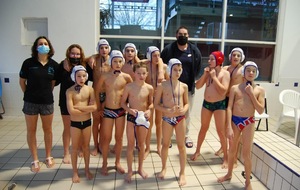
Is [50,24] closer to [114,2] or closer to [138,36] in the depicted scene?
[114,2]

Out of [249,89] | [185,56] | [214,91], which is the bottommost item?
[214,91]

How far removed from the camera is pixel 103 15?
523 centimetres

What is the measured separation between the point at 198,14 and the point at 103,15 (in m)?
2.16

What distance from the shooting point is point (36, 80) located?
8.99 feet

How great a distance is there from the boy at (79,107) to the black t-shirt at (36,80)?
0.42 meters

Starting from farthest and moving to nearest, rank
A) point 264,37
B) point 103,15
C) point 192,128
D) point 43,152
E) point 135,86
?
1. point 264,37
2. point 103,15
3. point 192,128
4. point 43,152
5. point 135,86

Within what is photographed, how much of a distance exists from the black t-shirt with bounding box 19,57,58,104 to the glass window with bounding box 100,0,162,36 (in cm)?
Result: 270

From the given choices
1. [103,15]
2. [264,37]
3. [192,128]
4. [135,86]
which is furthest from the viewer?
[264,37]

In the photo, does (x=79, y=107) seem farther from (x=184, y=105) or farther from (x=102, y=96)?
(x=184, y=105)

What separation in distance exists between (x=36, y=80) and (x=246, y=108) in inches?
92.0

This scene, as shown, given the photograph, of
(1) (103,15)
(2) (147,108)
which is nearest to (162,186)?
(2) (147,108)

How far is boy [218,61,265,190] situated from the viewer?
7.91ft

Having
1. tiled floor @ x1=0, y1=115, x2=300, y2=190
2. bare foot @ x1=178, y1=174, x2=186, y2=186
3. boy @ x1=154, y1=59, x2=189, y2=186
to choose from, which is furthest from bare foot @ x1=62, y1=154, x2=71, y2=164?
bare foot @ x1=178, y1=174, x2=186, y2=186

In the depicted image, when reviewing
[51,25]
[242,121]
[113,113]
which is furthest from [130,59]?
[51,25]
